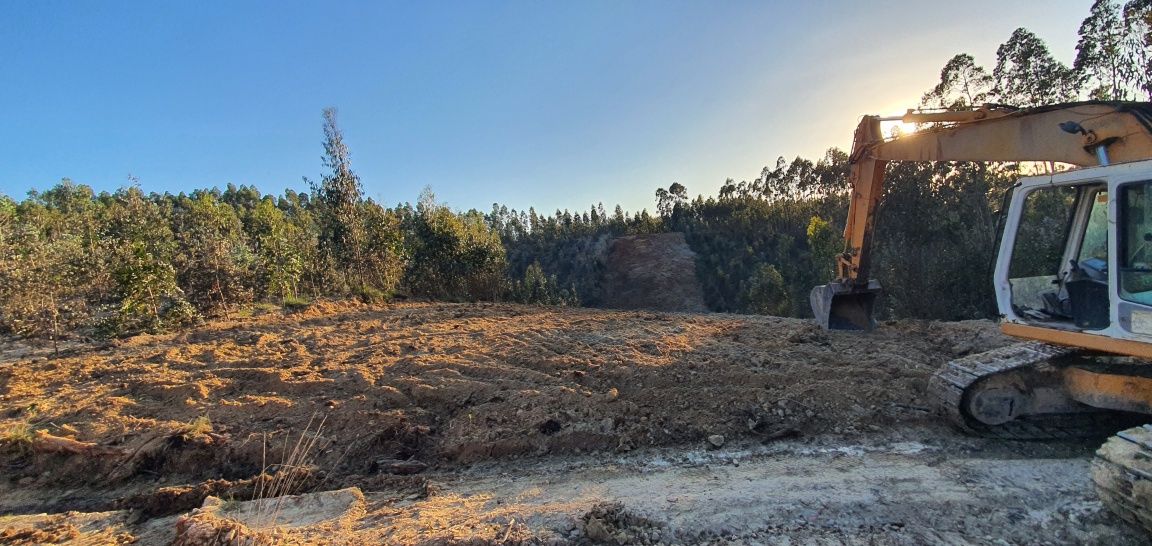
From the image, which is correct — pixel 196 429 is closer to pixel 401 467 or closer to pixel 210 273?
pixel 401 467

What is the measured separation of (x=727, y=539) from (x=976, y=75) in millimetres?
17851

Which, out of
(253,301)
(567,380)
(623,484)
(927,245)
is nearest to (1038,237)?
(927,245)

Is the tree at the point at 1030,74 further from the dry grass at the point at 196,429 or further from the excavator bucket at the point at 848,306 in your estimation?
the dry grass at the point at 196,429

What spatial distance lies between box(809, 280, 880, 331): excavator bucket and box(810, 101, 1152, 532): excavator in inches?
105

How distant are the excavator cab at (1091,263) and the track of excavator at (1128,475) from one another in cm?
113

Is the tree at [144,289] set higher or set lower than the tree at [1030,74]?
lower

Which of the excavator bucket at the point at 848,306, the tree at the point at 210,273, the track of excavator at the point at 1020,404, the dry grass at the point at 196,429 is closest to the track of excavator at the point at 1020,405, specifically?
the track of excavator at the point at 1020,404

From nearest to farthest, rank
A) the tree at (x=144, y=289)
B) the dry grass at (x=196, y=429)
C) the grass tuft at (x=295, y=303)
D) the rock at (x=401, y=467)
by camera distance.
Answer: the rock at (x=401, y=467)
the dry grass at (x=196, y=429)
the tree at (x=144, y=289)
the grass tuft at (x=295, y=303)

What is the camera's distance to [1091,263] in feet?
14.7

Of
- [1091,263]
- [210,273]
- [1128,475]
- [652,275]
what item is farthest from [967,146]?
[652,275]

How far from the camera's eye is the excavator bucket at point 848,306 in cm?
830

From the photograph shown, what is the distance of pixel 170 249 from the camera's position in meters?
11.8

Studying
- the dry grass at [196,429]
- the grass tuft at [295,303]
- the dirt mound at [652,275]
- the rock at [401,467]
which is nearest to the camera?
the rock at [401,467]

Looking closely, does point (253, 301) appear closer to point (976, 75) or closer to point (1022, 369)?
point (1022, 369)
